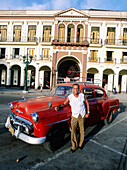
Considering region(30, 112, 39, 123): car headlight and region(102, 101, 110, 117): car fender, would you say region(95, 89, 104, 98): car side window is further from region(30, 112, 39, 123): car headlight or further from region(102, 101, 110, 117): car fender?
region(30, 112, 39, 123): car headlight

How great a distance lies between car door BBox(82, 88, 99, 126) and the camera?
15.5ft

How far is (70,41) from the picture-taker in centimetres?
2408

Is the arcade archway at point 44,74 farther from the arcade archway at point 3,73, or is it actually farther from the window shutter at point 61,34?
the arcade archway at point 3,73

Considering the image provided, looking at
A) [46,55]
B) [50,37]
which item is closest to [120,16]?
[50,37]

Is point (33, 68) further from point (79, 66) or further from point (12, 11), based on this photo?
point (12, 11)

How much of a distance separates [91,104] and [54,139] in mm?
1946

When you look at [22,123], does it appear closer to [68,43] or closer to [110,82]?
[68,43]

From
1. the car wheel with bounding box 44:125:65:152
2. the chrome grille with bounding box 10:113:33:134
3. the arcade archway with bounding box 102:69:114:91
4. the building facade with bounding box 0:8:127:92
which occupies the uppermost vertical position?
the building facade with bounding box 0:8:127:92

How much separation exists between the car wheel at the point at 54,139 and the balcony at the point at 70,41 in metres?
21.7

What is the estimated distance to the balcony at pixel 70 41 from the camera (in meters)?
23.5

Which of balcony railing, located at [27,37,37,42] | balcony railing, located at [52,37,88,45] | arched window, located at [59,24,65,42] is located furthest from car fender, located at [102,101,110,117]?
balcony railing, located at [27,37,37,42]

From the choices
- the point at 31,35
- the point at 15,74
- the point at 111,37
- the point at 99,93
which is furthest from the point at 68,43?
the point at 99,93

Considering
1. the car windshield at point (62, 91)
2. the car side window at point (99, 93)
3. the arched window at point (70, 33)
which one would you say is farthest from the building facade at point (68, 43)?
the car windshield at point (62, 91)

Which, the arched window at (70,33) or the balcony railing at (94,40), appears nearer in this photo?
the balcony railing at (94,40)
